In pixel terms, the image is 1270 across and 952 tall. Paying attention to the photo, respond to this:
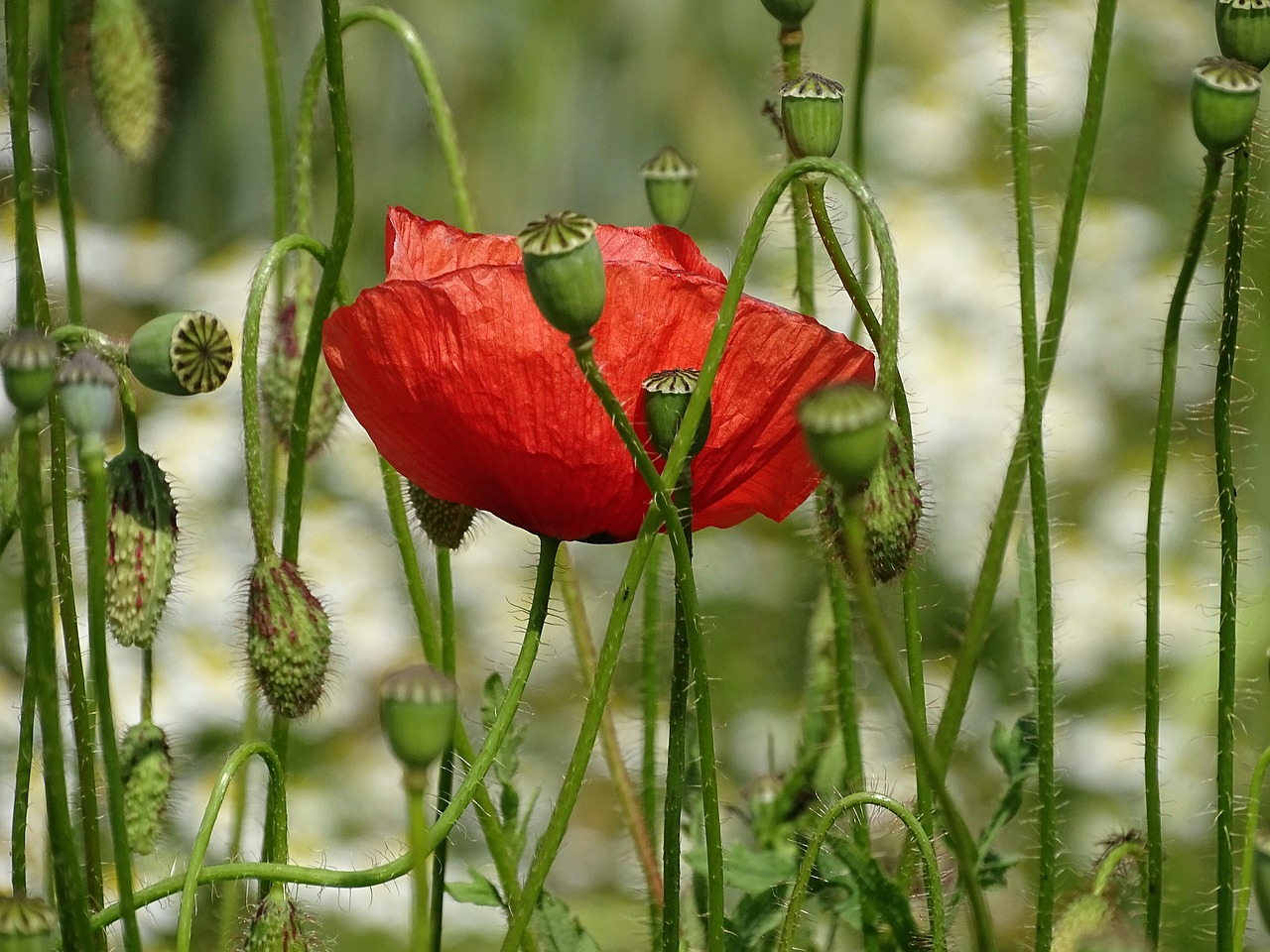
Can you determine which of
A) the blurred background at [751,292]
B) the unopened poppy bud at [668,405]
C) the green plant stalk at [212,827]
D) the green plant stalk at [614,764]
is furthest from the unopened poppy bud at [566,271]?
the blurred background at [751,292]

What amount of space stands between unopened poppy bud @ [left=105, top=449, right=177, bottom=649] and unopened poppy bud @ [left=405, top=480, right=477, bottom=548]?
0.09 m

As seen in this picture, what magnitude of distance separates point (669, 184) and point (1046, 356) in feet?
0.59

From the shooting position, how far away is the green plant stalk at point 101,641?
414 mm

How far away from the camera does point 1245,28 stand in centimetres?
53

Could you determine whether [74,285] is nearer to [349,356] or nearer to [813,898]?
[349,356]

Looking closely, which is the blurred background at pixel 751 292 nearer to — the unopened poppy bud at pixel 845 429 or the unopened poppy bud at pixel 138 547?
the unopened poppy bud at pixel 138 547

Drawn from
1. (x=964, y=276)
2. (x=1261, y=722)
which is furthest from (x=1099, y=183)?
(x=1261, y=722)

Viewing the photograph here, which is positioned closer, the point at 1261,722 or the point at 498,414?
the point at 498,414

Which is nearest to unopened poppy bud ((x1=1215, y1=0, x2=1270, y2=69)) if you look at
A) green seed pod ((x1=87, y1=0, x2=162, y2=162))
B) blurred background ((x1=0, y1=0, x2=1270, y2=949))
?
green seed pod ((x1=87, y1=0, x2=162, y2=162))

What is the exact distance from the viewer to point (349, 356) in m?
0.52

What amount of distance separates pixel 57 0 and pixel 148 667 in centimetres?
27

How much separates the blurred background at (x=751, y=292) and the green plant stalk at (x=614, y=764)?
52 cm

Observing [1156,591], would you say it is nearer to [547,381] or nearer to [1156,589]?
[1156,589]

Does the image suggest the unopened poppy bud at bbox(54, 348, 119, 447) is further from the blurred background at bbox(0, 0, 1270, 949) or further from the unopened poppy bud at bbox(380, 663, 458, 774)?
the blurred background at bbox(0, 0, 1270, 949)
